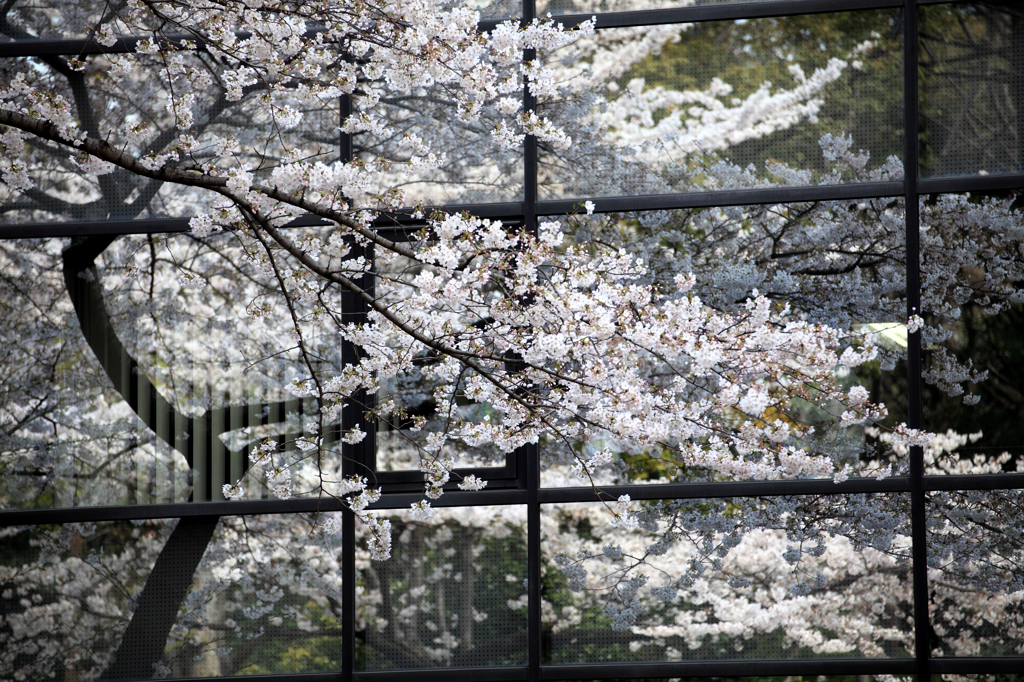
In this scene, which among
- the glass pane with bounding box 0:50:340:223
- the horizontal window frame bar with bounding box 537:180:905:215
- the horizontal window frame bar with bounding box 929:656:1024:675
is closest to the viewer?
the horizontal window frame bar with bounding box 929:656:1024:675

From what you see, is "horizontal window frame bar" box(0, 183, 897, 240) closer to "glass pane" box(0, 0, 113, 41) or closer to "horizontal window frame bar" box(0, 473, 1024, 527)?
"glass pane" box(0, 0, 113, 41)

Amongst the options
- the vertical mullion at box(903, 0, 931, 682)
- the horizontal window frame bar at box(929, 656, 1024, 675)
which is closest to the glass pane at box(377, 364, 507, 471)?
the vertical mullion at box(903, 0, 931, 682)

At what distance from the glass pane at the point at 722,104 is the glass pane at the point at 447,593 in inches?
61.8

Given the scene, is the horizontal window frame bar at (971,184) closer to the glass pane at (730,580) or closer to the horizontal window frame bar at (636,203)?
the horizontal window frame bar at (636,203)

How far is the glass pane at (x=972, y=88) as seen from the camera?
136 inches

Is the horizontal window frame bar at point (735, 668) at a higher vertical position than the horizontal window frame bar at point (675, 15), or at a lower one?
lower

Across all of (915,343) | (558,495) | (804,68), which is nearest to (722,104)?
(804,68)

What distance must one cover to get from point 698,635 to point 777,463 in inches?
32.5

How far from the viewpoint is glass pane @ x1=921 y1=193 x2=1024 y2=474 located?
341cm

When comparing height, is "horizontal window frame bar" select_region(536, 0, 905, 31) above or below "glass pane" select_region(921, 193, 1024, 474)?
above

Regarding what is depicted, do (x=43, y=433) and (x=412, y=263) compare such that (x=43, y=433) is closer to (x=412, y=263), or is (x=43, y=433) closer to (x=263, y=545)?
(x=263, y=545)

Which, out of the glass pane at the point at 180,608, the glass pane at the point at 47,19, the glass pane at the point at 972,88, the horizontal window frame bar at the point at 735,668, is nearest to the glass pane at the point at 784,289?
the glass pane at the point at 972,88

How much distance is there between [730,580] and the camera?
133 inches

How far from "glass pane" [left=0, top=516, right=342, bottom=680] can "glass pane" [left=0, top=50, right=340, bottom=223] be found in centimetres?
151
